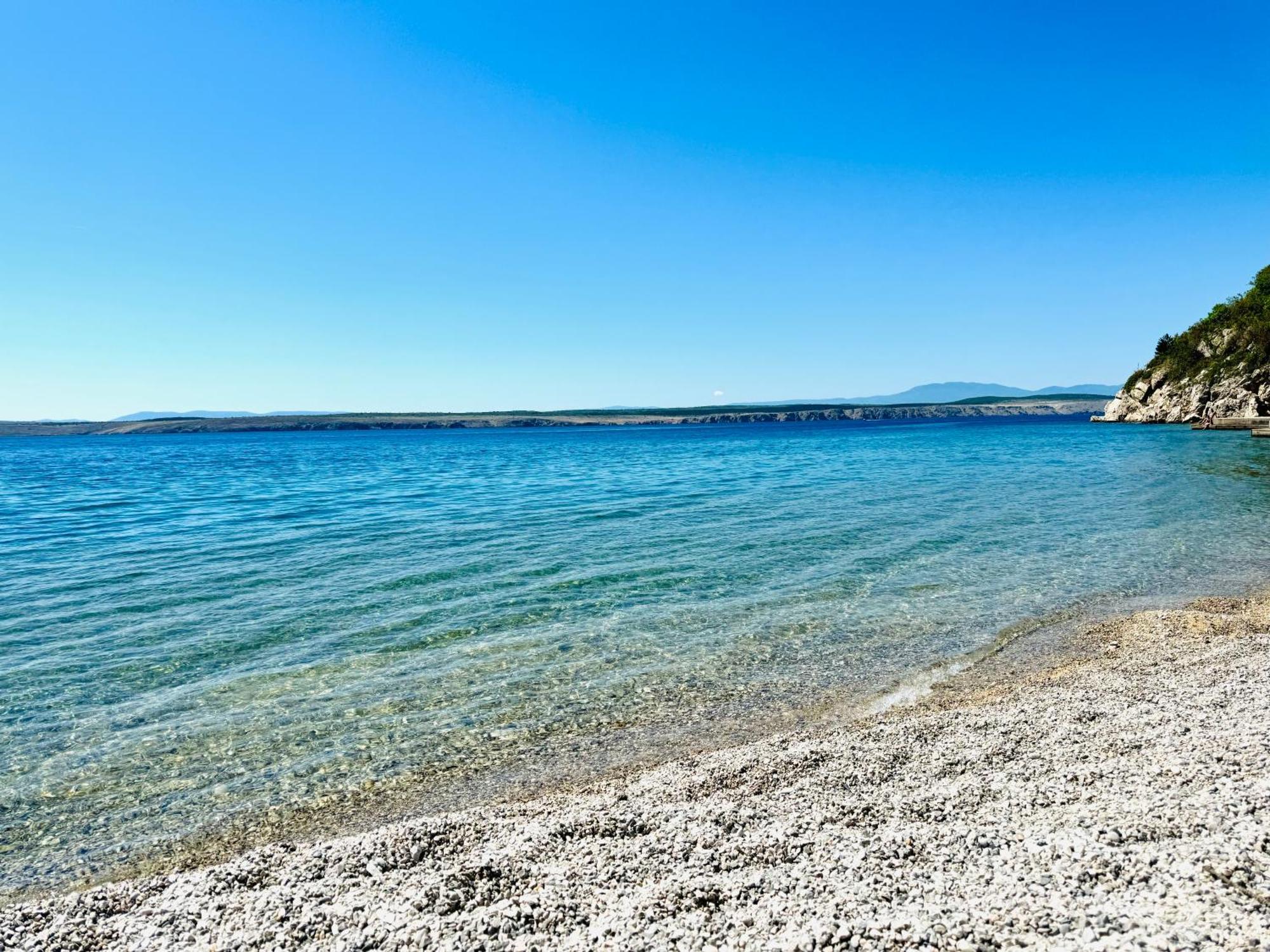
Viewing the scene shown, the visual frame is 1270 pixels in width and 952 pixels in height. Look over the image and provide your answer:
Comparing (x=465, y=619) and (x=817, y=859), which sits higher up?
(x=817, y=859)

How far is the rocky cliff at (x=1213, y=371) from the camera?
3039 inches

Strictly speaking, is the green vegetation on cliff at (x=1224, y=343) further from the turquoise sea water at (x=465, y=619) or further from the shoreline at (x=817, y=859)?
the shoreline at (x=817, y=859)

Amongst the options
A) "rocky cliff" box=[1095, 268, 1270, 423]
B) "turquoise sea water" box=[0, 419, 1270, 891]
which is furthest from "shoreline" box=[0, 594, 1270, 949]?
"rocky cliff" box=[1095, 268, 1270, 423]

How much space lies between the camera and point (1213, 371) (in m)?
85.8

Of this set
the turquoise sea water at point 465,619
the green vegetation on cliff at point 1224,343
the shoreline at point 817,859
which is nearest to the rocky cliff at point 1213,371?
the green vegetation on cliff at point 1224,343

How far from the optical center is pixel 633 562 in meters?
17.9

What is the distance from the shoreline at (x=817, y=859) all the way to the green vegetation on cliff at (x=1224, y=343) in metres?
94.8

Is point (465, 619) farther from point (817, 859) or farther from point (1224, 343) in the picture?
point (1224, 343)

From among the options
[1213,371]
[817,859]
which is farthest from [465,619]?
[1213,371]

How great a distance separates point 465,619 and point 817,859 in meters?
9.19

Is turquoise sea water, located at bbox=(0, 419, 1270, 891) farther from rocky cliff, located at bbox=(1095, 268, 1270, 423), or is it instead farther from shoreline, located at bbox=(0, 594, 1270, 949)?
rocky cliff, located at bbox=(1095, 268, 1270, 423)

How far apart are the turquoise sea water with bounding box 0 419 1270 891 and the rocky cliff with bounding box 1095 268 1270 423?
62.4m

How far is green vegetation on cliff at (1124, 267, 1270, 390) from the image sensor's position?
78062 millimetres

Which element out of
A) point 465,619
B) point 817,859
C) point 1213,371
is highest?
point 1213,371
